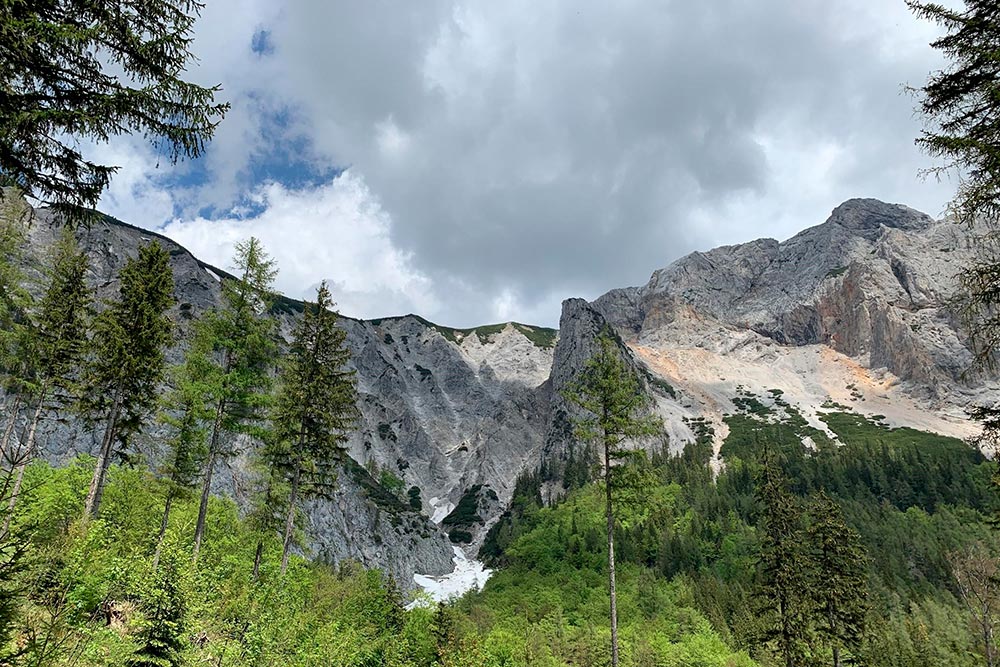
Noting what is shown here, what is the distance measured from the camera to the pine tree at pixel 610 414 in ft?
63.6

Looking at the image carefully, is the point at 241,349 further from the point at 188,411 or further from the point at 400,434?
the point at 400,434

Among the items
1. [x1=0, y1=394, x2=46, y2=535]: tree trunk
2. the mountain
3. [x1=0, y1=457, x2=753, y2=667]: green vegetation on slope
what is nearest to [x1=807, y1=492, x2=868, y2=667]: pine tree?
[x1=0, y1=457, x2=753, y2=667]: green vegetation on slope

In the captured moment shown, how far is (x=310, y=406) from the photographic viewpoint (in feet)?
69.6

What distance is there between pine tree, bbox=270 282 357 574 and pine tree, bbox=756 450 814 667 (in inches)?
763

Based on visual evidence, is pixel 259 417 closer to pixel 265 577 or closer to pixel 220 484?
pixel 265 577

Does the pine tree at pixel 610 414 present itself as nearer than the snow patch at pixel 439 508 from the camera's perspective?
Yes

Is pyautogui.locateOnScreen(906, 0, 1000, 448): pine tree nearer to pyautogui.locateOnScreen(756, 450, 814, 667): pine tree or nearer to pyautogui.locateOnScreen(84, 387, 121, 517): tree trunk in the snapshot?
pyautogui.locateOnScreen(756, 450, 814, 667): pine tree

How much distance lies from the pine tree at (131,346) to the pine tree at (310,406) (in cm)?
518

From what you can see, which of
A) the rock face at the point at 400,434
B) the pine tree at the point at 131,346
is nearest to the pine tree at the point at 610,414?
the pine tree at the point at 131,346

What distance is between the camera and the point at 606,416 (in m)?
20.2

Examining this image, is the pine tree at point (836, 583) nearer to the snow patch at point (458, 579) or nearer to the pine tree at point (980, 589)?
the pine tree at point (980, 589)

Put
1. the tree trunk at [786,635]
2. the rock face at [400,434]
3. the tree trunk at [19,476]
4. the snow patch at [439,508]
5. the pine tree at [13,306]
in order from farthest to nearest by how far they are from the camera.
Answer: the snow patch at [439,508] → the rock face at [400,434] → the tree trunk at [786,635] → the pine tree at [13,306] → the tree trunk at [19,476]

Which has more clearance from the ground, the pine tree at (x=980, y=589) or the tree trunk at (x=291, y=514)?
the tree trunk at (x=291, y=514)

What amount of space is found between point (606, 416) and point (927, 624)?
65.8m
